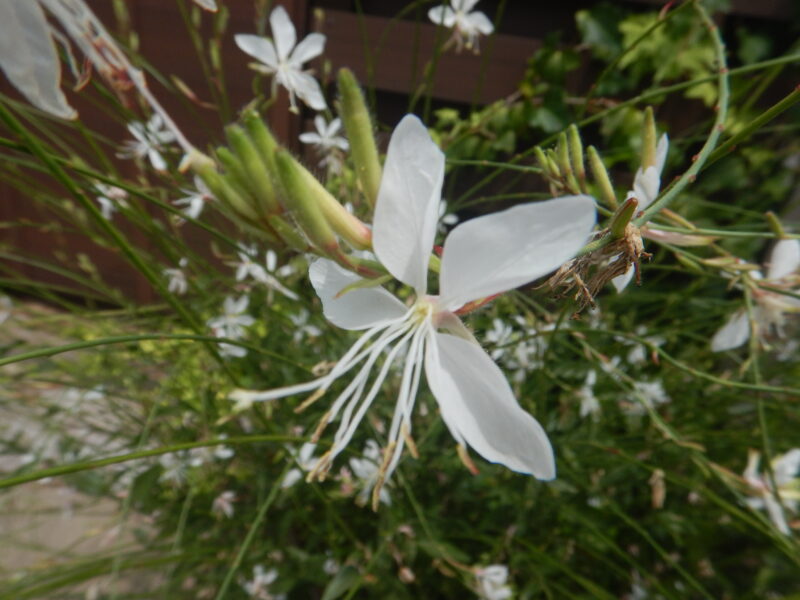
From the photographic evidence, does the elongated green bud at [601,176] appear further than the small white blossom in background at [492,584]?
No

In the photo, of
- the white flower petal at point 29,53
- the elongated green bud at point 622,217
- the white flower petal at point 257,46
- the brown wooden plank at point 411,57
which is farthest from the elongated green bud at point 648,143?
the brown wooden plank at point 411,57

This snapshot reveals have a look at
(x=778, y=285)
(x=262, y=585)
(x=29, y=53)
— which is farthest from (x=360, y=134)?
(x=262, y=585)

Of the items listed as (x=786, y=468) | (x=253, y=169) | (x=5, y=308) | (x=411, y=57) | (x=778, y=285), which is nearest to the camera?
(x=253, y=169)

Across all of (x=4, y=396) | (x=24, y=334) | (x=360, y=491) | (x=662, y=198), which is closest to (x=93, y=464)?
(x=662, y=198)

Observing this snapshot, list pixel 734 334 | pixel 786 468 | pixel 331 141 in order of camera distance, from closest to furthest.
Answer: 1. pixel 734 334
2. pixel 786 468
3. pixel 331 141

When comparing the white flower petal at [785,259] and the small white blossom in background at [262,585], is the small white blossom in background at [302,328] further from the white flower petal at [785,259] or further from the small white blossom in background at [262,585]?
the white flower petal at [785,259]

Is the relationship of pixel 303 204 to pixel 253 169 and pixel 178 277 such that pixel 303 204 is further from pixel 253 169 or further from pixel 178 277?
pixel 178 277

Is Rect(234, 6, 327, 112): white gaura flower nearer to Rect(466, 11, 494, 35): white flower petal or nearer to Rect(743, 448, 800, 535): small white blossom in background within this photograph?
Rect(466, 11, 494, 35): white flower petal

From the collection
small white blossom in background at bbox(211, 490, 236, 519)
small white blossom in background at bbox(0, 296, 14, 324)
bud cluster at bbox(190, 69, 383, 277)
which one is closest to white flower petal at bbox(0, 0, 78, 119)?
bud cluster at bbox(190, 69, 383, 277)
